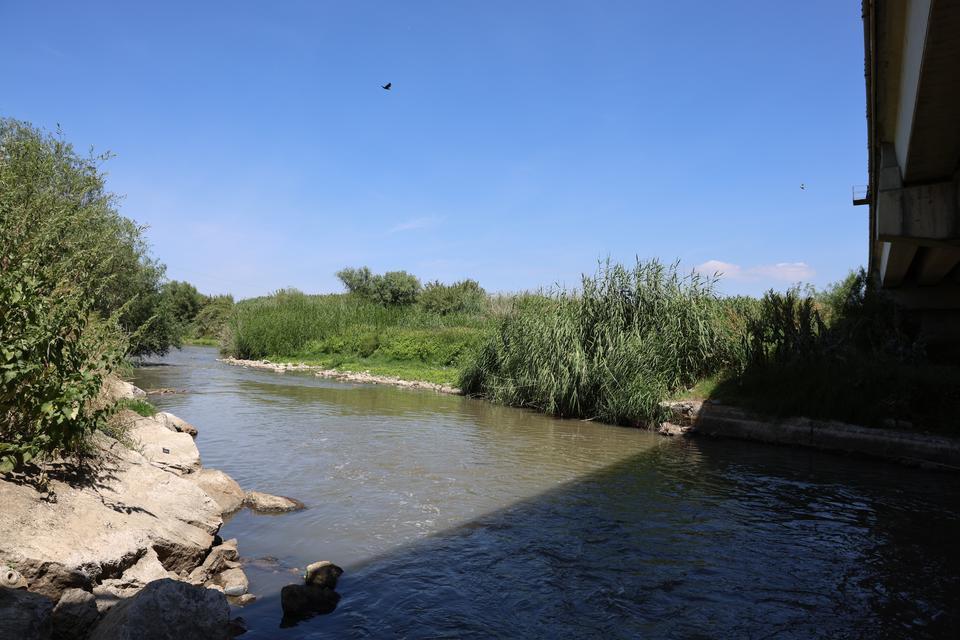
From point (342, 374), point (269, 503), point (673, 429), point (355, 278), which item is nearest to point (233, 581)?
point (269, 503)

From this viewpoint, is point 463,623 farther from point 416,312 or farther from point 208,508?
point 416,312

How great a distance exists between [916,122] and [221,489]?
9.38 metres

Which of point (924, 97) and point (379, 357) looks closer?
point (924, 97)

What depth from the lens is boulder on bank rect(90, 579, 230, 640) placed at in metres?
3.30

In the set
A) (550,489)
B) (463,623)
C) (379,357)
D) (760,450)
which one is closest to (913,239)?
(760,450)

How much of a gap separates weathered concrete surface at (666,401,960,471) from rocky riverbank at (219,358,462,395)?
9206 millimetres

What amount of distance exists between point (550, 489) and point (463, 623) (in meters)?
4.18

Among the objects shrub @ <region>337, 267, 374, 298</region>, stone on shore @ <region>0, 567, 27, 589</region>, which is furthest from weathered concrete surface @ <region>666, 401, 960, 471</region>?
shrub @ <region>337, 267, 374, 298</region>

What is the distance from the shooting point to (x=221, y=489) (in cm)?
723

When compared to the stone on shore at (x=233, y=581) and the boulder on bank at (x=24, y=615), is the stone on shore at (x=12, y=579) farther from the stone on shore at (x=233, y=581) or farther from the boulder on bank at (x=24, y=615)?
the stone on shore at (x=233, y=581)

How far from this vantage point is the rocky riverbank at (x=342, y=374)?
2212 centimetres

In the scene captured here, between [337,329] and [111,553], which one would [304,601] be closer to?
[111,553]

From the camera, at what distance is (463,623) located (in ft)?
15.1

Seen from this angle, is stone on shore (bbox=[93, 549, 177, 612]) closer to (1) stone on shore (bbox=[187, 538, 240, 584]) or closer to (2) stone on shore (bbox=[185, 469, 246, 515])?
(1) stone on shore (bbox=[187, 538, 240, 584])
